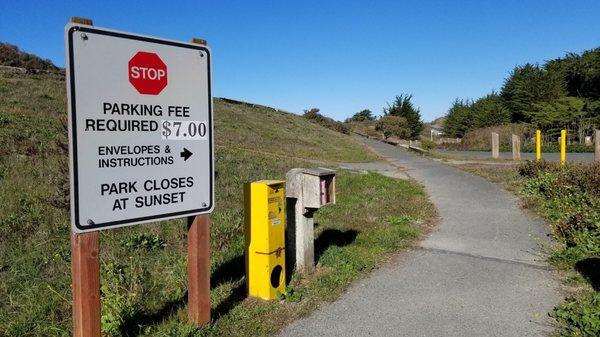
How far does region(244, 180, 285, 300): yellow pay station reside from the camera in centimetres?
418

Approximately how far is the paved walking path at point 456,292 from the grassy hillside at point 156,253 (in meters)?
0.29

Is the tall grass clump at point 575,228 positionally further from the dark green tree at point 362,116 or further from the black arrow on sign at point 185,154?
the dark green tree at point 362,116

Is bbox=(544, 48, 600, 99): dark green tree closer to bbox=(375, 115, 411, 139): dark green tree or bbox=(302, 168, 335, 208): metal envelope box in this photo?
bbox=(375, 115, 411, 139): dark green tree

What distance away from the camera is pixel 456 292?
14.6 feet

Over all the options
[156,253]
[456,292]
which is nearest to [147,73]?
[156,253]

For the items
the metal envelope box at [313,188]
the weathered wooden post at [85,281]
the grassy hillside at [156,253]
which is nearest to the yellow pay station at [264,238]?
the grassy hillside at [156,253]

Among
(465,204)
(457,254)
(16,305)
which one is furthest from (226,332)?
(465,204)

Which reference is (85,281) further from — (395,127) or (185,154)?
(395,127)

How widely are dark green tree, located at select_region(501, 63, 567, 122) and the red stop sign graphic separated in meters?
42.1

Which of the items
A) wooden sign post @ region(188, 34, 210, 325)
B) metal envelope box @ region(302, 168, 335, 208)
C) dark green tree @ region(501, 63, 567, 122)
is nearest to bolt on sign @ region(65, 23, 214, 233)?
wooden sign post @ region(188, 34, 210, 325)

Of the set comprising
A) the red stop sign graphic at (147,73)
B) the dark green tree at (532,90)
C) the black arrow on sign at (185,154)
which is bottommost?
the black arrow on sign at (185,154)

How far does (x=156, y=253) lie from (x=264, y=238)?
6.68 ft

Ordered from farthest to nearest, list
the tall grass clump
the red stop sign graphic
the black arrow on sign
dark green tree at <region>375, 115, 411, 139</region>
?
dark green tree at <region>375, 115, 411, 139</region>, the tall grass clump, the black arrow on sign, the red stop sign graphic

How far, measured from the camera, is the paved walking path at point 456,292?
371 cm
